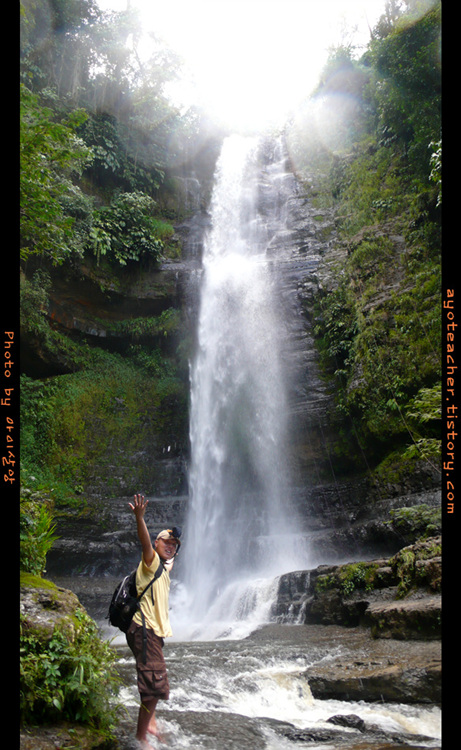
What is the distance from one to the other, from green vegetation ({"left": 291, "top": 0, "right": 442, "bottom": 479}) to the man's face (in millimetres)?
7694

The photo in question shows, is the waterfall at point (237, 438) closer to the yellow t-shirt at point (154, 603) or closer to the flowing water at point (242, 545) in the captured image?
the flowing water at point (242, 545)

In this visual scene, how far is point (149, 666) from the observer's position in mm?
2973

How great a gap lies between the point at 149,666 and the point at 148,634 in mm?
188

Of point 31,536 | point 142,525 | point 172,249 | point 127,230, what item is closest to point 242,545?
point 31,536

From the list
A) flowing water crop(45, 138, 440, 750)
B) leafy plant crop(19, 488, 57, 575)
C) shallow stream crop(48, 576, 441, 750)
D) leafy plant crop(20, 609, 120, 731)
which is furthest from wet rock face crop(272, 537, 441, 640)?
leafy plant crop(19, 488, 57, 575)

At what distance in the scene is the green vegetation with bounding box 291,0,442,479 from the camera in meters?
11.2

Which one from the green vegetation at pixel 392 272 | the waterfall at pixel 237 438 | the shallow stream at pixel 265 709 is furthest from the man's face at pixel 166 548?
the green vegetation at pixel 392 272

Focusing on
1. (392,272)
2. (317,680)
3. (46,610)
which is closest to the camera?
(46,610)

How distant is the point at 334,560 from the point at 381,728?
25.3 feet

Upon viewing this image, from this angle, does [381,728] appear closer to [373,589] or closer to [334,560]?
[373,589]

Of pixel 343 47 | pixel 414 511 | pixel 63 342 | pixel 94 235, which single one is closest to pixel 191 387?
pixel 63 342

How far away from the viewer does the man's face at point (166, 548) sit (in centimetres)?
327

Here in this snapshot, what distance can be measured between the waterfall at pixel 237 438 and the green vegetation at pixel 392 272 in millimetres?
1968

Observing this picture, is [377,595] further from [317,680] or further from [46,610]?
[46,610]
